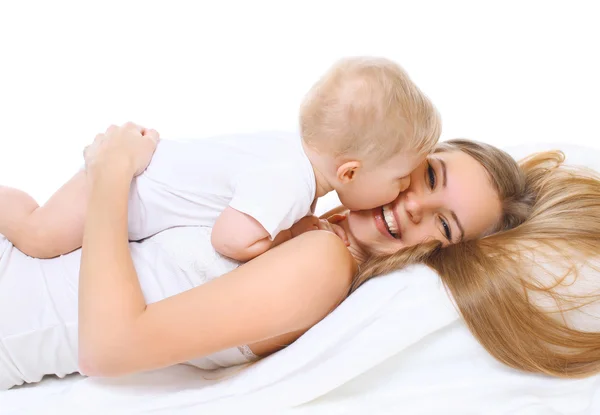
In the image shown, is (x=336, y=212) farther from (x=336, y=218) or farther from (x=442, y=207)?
(x=442, y=207)

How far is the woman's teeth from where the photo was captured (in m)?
1.84

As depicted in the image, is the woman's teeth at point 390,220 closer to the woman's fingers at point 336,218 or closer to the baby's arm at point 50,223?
the woman's fingers at point 336,218

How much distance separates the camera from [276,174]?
1.64m

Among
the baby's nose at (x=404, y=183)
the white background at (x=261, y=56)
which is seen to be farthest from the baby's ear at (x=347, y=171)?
the white background at (x=261, y=56)

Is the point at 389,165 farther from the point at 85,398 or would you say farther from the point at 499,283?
the point at 85,398

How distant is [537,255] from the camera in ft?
5.33

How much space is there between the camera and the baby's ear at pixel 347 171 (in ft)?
5.51

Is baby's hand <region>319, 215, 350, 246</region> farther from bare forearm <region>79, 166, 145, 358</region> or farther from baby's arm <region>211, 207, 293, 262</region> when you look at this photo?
bare forearm <region>79, 166, 145, 358</region>

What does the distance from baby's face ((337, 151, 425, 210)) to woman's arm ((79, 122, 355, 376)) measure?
24 cm

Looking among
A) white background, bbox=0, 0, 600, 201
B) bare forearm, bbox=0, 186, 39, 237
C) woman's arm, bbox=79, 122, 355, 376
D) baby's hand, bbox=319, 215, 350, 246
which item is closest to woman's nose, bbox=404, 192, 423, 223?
baby's hand, bbox=319, 215, 350, 246

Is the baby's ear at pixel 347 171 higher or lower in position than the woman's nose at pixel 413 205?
higher

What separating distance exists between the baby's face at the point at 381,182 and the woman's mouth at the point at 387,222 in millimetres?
55

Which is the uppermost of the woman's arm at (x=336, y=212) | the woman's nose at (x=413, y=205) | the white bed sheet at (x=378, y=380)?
the woman's nose at (x=413, y=205)

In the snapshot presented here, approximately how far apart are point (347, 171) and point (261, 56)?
1778 millimetres
